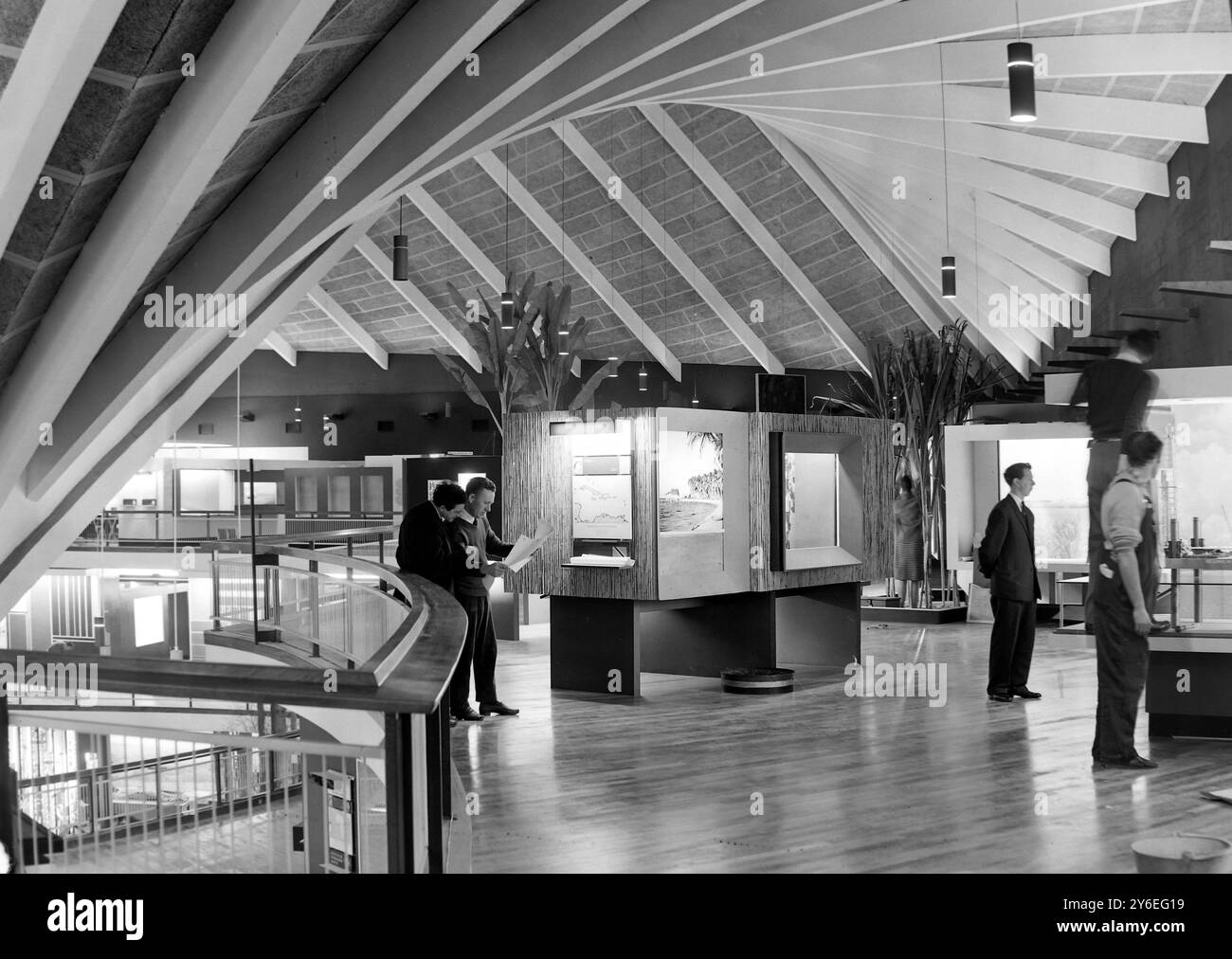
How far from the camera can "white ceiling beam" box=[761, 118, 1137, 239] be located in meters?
12.0

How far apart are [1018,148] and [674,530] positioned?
5.52m

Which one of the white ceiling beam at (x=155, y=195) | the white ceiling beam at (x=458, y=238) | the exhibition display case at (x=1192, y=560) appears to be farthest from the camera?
the white ceiling beam at (x=458, y=238)

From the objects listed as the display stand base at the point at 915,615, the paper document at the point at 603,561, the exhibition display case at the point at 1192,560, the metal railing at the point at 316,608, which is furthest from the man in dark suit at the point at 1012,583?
the display stand base at the point at 915,615

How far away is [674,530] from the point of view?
9.00 m

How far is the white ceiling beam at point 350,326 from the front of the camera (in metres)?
23.6

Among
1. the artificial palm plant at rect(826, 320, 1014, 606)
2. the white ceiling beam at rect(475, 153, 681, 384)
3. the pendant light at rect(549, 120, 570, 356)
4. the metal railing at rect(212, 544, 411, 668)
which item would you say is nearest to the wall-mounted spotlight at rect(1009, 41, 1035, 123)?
the metal railing at rect(212, 544, 411, 668)

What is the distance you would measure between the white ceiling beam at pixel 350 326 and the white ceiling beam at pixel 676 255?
24.0 feet

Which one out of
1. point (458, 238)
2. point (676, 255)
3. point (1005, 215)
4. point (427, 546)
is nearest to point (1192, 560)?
point (427, 546)

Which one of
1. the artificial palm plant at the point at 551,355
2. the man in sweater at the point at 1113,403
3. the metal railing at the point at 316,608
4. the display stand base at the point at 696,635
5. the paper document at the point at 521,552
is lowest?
the display stand base at the point at 696,635

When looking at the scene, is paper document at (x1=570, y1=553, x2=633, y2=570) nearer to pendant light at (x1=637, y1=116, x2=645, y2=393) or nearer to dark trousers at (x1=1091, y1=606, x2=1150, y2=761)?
dark trousers at (x1=1091, y1=606, x2=1150, y2=761)

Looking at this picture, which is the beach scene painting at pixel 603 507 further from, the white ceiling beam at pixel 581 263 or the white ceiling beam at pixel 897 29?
the white ceiling beam at pixel 581 263

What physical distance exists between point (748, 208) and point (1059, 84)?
7625 mm

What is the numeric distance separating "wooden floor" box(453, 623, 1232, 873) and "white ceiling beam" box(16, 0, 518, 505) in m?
3.21
